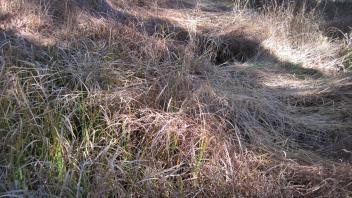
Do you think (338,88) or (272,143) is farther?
(338,88)

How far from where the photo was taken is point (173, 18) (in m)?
5.09

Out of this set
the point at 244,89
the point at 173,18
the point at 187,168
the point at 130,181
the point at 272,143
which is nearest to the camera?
the point at 130,181

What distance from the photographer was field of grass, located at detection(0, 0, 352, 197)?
222cm

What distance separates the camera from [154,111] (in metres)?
2.71

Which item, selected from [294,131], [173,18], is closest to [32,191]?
[294,131]

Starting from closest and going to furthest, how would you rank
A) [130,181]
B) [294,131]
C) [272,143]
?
[130,181] → [272,143] → [294,131]

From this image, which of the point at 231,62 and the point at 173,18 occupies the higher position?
the point at 173,18

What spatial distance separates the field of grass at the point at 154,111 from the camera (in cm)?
222

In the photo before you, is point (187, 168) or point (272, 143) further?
point (272, 143)

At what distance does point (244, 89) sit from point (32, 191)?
2.15 m

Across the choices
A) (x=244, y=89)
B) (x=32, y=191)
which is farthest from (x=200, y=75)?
(x=32, y=191)

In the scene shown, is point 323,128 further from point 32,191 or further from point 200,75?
point 32,191

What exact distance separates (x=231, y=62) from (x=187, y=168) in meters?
2.51

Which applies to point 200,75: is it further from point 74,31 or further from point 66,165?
point 66,165
